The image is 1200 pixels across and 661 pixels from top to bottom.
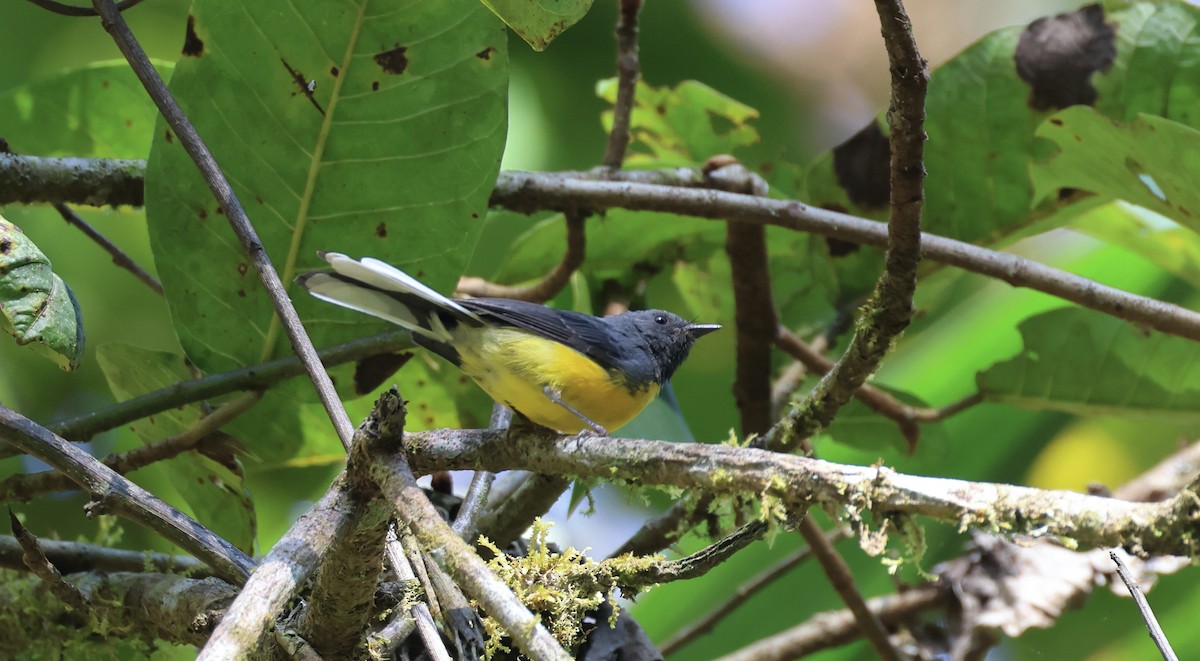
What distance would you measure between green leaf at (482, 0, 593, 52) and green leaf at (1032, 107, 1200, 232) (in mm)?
1168

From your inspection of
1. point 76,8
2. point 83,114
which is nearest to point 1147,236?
point 76,8

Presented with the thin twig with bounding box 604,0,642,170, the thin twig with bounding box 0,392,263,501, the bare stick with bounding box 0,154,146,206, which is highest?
the bare stick with bounding box 0,154,146,206

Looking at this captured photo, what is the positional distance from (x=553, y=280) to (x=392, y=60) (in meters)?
0.91

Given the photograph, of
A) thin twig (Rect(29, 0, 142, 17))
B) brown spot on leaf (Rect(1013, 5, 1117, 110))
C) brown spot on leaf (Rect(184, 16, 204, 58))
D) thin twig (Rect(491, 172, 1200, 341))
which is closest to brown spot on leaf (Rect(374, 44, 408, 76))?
brown spot on leaf (Rect(184, 16, 204, 58))

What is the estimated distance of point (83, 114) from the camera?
2.60 m

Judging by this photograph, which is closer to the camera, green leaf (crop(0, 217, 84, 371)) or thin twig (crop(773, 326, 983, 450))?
green leaf (crop(0, 217, 84, 371))

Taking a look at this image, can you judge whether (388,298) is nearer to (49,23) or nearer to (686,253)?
(686,253)

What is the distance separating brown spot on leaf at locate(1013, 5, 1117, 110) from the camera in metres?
2.47

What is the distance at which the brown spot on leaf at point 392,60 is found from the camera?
1.87 meters

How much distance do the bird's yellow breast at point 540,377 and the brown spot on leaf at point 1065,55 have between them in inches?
51.5

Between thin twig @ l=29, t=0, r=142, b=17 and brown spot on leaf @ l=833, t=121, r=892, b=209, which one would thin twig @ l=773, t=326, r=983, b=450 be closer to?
brown spot on leaf @ l=833, t=121, r=892, b=209

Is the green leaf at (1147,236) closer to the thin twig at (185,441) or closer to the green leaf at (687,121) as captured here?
the green leaf at (687,121)

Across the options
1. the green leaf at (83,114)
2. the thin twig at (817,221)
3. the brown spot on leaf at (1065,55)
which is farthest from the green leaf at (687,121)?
the green leaf at (83,114)

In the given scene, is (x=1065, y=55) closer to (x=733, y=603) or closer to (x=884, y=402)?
(x=884, y=402)
